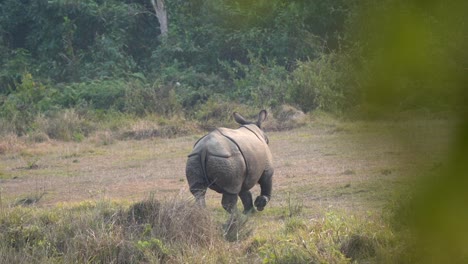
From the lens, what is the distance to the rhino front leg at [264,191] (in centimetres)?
788

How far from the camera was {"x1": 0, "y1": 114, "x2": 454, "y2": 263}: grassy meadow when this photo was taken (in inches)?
51.4

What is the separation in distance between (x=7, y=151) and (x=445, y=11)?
→ 14.4m

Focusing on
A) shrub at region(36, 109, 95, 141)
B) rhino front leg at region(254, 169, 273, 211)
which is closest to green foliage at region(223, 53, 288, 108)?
shrub at region(36, 109, 95, 141)

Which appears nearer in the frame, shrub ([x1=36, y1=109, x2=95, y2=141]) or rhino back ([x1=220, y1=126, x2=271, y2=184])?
rhino back ([x1=220, y1=126, x2=271, y2=184])

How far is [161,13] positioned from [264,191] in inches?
638

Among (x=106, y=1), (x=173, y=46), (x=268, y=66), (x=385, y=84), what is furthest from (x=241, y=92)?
(x=385, y=84)

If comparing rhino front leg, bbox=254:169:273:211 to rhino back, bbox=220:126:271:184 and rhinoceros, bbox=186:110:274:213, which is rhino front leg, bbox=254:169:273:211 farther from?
rhinoceros, bbox=186:110:274:213

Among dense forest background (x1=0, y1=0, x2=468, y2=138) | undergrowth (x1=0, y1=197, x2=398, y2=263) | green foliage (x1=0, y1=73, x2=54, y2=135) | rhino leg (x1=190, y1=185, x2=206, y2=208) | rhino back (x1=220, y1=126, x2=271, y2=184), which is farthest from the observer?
dense forest background (x1=0, y1=0, x2=468, y2=138)

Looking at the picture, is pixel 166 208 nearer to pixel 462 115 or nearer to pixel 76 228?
pixel 76 228

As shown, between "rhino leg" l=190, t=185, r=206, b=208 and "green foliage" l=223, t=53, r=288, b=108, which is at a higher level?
"rhino leg" l=190, t=185, r=206, b=208

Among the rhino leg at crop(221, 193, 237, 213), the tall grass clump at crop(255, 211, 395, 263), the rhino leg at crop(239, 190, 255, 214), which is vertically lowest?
the rhino leg at crop(239, 190, 255, 214)

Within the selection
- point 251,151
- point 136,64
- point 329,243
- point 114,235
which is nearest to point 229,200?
point 251,151

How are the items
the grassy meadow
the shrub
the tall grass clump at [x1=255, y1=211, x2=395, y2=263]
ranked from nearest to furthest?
the grassy meadow, the tall grass clump at [x1=255, y1=211, x2=395, y2=263], the shrub

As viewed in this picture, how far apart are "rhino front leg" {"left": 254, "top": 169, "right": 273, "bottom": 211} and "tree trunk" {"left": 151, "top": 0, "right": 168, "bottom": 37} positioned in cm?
1578
